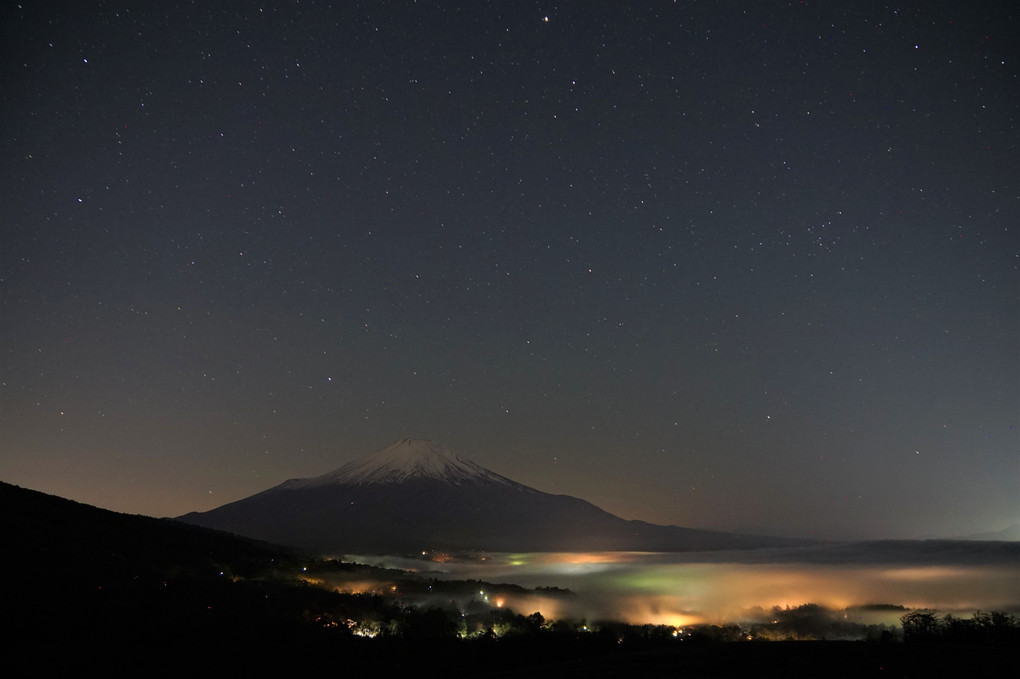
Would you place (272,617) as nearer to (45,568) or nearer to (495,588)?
(45,568)

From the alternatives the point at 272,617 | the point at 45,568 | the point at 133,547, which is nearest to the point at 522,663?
the point at 272,617

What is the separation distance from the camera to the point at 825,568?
109m

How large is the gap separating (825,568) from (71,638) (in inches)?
4541

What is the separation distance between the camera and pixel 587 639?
25922mm

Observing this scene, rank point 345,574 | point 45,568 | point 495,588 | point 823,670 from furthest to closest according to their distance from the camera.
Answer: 1. point 495,588
2. point 345,574
3. point 45,568
4. point 823,670

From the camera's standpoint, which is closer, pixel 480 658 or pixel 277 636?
pixel 480 658

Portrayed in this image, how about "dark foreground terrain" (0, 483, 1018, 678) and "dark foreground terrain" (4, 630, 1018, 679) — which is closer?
"dark foreground terrain" (4, 630, 1018, 679)

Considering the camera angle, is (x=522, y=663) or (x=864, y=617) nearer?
(x=522, y=663)

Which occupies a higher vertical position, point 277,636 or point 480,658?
point 277,636

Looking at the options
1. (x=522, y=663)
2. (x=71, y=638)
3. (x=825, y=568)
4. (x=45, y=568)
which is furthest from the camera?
(x=825, y=568)

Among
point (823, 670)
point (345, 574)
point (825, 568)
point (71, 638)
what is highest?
point (823, 670)

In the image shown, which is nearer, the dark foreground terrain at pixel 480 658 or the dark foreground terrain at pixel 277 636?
the dark foreground terrain at pixel 480 658

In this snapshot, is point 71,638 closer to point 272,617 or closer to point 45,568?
point 272,617

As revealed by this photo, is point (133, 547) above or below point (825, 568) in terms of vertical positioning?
above
